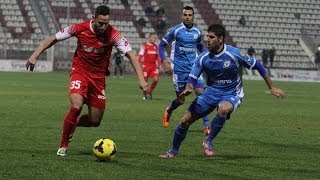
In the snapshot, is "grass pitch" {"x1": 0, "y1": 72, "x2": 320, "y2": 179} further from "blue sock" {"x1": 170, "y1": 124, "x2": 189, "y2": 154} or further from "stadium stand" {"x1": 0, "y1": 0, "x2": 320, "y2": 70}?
"stadium stand" {"x1": 0, "y1": 0, "x2": 320, "y2": 70}

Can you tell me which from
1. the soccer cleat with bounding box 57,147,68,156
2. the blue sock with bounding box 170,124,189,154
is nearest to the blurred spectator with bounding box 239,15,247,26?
the blue sock with bounding box 170,124,189,154

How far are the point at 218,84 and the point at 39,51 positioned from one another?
9.24 ft

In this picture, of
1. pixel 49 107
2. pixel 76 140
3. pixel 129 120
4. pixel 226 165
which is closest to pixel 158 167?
pixel 226 165

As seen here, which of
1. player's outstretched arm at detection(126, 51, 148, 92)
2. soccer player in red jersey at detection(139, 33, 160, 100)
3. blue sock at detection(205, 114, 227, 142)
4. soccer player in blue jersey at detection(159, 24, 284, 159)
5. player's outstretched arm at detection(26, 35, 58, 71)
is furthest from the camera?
soccer player in red jersey at detection(139, 33, 160, 100)

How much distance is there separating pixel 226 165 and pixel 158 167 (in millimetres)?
1044

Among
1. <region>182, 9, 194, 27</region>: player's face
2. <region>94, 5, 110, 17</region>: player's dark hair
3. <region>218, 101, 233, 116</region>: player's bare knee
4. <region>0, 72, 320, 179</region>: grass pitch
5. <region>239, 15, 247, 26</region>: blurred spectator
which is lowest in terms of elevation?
<region>239, 15, 247, 26</region>: blurred spectator

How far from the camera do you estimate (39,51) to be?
11.7 m

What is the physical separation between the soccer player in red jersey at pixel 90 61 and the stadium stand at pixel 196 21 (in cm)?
4432

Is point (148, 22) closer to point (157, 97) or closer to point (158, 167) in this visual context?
point (157, 97)

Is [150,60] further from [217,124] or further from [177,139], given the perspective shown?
[177,139]

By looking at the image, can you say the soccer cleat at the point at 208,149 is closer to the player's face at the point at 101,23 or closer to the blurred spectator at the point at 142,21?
the player's face at the point at 101,23

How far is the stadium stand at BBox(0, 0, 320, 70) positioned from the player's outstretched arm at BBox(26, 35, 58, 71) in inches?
1756

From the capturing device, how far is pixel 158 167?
10.7 meters

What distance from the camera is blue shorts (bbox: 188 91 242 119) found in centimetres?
1230
